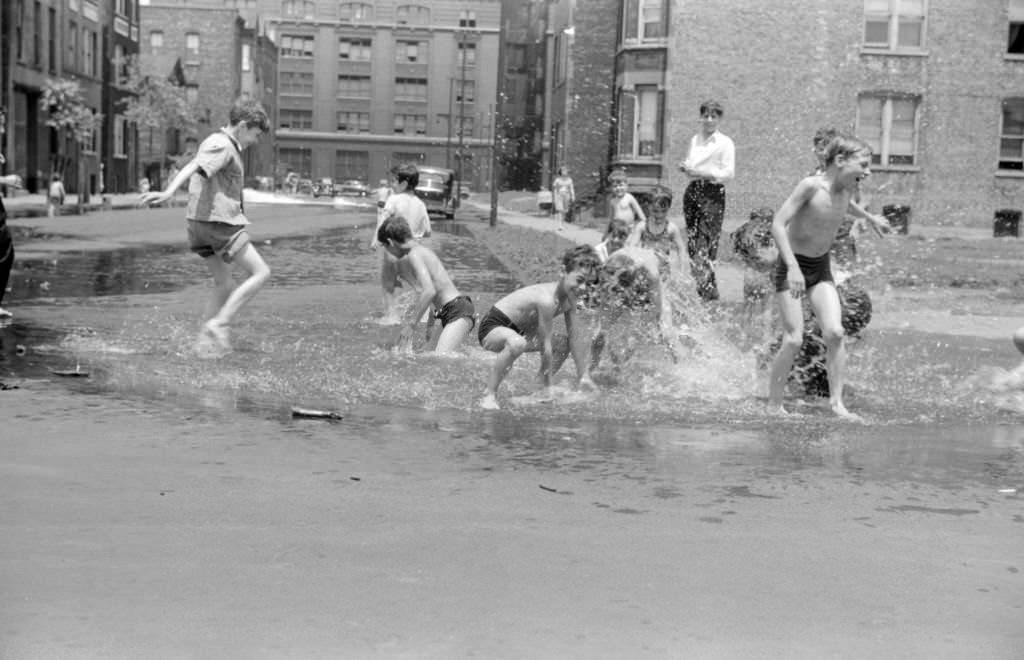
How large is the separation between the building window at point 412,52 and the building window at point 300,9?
28.1 ft

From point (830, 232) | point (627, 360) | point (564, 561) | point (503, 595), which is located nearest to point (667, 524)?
point (564, 561)

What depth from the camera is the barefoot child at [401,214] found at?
12.9 meters

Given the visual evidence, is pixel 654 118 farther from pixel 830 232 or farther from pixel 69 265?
pixel 830 232

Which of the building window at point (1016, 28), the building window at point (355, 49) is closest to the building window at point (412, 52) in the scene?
the building window at point (355, 49)

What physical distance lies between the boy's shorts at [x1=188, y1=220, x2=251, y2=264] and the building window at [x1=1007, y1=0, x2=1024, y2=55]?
30.4 m

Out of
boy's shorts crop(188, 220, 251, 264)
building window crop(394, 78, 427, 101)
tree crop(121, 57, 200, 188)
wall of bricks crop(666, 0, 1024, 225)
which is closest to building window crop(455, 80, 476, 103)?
building window crop(394, 78, 427, 101)

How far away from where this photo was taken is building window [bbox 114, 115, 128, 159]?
74.0 m

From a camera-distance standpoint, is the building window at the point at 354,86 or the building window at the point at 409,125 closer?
the building window at the point at 409,125

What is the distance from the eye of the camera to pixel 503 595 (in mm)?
4332

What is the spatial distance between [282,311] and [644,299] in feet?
16.4

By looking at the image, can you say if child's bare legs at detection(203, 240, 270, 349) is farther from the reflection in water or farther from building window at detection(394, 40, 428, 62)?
building window at detection(394, 40, 428, 62)

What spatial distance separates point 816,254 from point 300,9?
12858cm

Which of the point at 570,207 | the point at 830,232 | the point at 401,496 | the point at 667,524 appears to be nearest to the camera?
the point at 667,524

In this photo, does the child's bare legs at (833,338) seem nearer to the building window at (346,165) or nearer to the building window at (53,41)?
the building window at (53,41)
